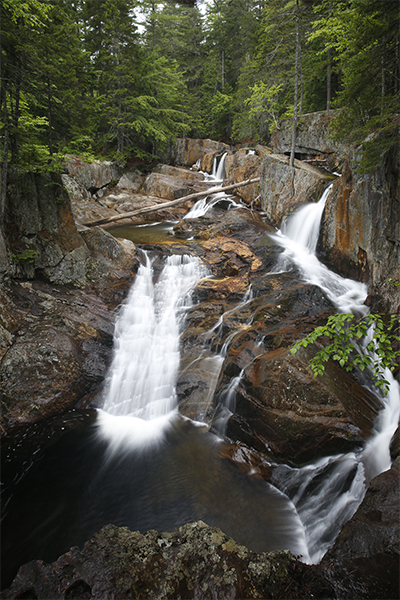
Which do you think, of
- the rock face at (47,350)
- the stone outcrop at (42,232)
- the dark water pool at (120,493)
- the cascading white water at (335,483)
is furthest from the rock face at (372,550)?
the stone outcrop at (42,232)

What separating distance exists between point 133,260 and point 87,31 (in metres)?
20.5

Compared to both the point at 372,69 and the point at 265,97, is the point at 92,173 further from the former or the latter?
the point at 372,69

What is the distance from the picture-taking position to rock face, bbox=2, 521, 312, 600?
2.34m

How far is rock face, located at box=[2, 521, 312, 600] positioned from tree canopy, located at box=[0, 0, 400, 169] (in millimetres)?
6710

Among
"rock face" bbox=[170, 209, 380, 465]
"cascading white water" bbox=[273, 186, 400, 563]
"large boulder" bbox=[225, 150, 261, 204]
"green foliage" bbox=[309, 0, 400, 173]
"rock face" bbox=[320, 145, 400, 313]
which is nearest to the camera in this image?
"cascading white water" bbox=[273, 186, 400, 563]

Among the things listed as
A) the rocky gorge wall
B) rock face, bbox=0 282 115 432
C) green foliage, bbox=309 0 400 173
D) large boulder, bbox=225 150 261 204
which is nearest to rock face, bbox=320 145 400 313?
the rocky gorge wall

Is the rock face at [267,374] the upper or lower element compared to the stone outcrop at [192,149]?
lower

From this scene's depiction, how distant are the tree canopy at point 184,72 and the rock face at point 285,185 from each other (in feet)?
7.80

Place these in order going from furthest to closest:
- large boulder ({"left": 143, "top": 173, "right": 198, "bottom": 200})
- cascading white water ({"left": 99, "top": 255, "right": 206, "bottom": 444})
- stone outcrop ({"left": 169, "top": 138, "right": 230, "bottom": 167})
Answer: stone outcrop ({"left": 169, "top": 138, "right": 230, "bottom": 167}) → large boulder ({"left": 143, "top": 173, "right": 198, "bottom": 200}) → cascading white water ({"left": 99, "top": 255, "right": 206, "bottom": 444})

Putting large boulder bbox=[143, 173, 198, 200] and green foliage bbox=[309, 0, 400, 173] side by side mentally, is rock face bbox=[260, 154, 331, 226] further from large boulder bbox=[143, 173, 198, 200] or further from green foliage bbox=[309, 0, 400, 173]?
large boulder bbox=[143, 173, 198, 200]

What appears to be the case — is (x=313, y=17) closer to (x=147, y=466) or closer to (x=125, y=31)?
(x=125, y=31)

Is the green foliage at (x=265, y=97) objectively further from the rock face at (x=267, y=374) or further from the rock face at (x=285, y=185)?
the rock face at (x=267, y=374)

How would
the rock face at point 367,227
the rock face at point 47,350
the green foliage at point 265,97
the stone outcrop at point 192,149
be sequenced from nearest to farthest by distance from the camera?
the rock face at point 47,350 → the rock face at point 367,227 → the green foliage at point 265,97 → the stone outcrop at point 192,149

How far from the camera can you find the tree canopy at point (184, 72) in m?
6.02
